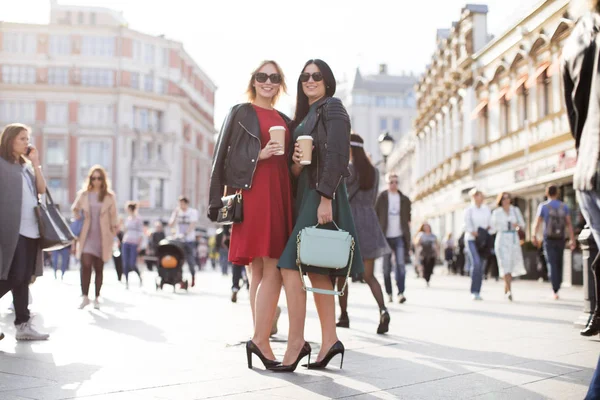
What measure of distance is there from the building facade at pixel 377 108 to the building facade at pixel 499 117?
6460cm

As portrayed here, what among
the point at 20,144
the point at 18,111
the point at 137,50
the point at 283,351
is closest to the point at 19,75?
the point at 18,111

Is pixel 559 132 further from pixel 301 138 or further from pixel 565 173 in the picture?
pixel 301 138

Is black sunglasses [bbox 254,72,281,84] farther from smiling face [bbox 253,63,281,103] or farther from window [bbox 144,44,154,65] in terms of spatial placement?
window [bbox 144,44,154,65]

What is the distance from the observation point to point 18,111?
252 feet

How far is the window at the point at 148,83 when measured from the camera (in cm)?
7962

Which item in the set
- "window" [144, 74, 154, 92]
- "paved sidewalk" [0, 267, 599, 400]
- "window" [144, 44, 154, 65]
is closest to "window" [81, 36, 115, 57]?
"window" [144, 44, 154, 65]

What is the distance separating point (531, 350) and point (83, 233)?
638cm

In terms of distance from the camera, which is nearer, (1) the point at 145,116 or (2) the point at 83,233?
(2) the point at 83,233

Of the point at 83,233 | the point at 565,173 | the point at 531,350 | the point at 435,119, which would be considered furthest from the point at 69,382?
the point at 435,119

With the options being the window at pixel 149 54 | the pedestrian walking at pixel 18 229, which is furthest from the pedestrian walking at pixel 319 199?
the window at pixel 149 54

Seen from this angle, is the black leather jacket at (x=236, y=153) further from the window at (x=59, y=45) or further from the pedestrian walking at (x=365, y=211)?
the window at (x=59, y=45)

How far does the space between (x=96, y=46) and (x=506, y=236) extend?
6922 cm

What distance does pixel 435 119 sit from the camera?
45.8 meters

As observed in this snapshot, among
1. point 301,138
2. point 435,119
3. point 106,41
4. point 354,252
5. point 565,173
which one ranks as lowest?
point 354,252
